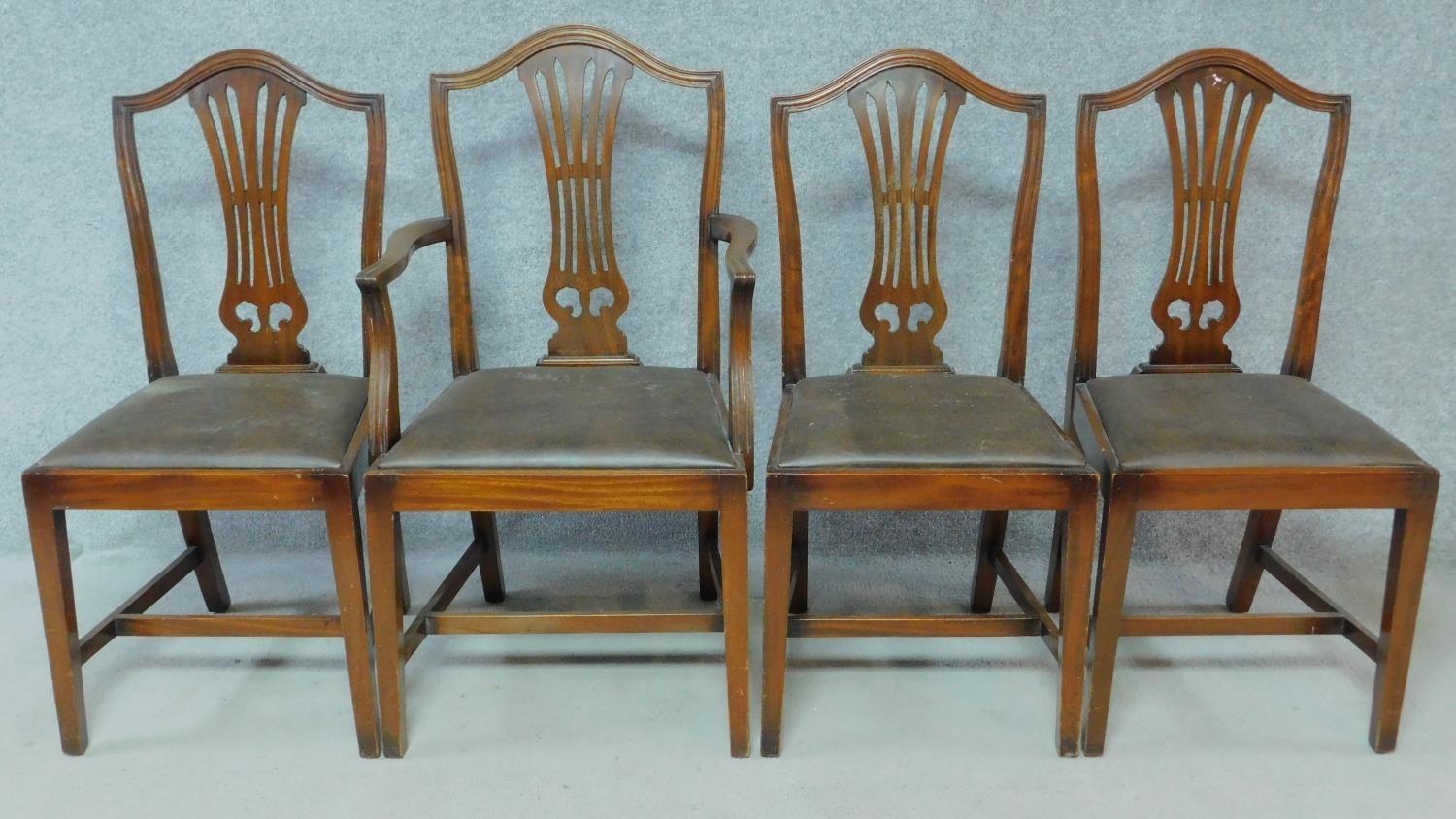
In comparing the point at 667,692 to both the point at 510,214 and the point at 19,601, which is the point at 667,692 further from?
the point at 19,601

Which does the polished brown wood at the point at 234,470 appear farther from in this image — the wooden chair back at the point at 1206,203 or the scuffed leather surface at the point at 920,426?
the wooden chair back at the point at 1206,203

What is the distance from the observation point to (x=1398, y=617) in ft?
6.03

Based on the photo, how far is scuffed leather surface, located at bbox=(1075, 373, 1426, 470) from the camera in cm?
175

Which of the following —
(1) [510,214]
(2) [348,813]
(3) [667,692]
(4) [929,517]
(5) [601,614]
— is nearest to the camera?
(2) [348,813]

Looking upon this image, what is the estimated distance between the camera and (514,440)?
1.74 m

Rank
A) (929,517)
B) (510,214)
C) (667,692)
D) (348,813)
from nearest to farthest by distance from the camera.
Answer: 1. (348,813)
2. (667,692)
3. (510,214)
4. (929,517)

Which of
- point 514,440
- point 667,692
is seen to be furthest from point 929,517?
point 514,440

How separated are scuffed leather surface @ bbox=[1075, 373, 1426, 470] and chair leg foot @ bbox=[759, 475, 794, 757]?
0.52m

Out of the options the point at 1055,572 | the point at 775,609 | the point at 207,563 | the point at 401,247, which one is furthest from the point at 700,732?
the point at 207,563

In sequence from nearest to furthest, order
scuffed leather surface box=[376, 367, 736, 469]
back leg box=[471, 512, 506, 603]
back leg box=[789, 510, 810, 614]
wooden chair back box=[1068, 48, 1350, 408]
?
scuffed leather surface box=[376, 367, 736, 469], wooden chair back box=[1068, 48, 1350, 408], back leg box=[789, 510, 810, 614], back leg box=[471, 512, 506, 603]

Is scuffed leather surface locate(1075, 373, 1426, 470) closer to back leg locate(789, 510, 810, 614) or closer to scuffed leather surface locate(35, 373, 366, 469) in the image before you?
back leg locate(789, 510, 810, 614)

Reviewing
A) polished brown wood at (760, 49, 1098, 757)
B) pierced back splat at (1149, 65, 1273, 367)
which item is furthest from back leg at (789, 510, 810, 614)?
pierced back splat at (1149, 65, 1273, 367)

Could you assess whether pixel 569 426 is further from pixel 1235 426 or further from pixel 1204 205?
pixel 1204 205

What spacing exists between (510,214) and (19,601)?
1258mm
